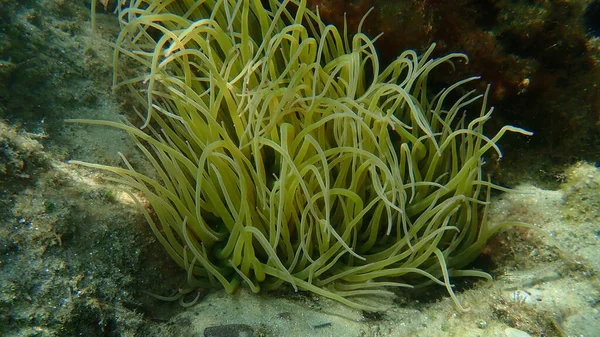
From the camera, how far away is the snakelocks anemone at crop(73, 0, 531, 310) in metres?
1.41

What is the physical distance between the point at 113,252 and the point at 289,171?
2.34ft

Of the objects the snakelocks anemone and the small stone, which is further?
the snakelocks anemone

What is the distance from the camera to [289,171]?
1.46m

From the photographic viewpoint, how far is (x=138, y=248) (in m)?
1.42

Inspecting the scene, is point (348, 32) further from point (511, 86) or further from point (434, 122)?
point (511, 86)

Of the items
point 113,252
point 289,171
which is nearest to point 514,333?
point 289,171

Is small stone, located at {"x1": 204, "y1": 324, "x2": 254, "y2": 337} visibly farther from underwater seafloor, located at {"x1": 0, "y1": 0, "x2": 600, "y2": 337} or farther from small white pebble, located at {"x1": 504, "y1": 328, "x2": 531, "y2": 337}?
small white pebble, located at {"x1": 504, "y1": 328, "x2": 531, "y2": 337}

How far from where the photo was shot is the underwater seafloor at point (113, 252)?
3.95ft

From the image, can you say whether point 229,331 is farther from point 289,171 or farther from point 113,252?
point 289,171

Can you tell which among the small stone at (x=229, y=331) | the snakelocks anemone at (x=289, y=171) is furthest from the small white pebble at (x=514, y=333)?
the small stone at (x=229, y=331)

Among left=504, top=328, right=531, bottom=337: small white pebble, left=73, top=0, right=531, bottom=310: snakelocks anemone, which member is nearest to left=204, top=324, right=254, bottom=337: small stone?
left=73, top=0, right=531, bottom=310: snakelocks anemone

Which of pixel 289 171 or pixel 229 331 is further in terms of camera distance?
pixel 289 171

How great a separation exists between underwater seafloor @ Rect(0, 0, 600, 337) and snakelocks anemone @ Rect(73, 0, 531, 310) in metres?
0.09

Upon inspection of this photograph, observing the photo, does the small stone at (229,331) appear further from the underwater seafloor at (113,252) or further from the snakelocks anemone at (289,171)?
the snakelocks anemone at (289,171)
